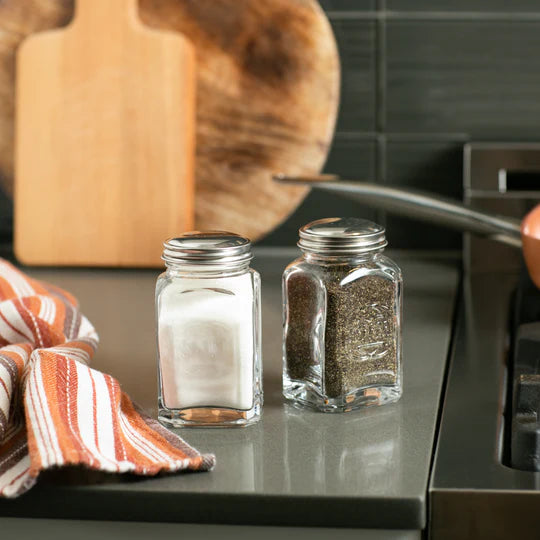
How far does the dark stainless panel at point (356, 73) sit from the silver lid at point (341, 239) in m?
0.62

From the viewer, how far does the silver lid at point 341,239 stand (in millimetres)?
776

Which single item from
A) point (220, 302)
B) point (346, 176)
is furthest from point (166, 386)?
point (346, 176)

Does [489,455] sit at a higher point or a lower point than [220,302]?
lower

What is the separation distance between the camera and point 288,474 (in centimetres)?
69

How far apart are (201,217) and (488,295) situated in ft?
1.39

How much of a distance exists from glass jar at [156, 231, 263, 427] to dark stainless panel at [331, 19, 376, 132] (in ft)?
2.19

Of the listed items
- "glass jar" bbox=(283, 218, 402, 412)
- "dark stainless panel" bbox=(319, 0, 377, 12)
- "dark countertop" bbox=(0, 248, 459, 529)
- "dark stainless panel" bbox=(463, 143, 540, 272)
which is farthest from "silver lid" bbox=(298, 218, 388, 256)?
"dark stainless panel" bbox=(319, 0, 377, 12)

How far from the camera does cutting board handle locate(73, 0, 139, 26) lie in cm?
133

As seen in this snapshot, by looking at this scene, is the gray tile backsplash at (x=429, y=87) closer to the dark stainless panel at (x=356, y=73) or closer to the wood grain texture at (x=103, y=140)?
the dark stainless panel at (x=356, y=73)

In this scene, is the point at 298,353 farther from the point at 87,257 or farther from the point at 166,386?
the point at 87,257

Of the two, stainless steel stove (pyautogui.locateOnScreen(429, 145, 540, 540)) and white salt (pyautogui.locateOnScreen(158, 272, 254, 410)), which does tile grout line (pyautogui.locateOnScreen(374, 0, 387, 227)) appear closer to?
stainless steel stove (pyautogui.locateOnScreen(429, 145, 540, 540))

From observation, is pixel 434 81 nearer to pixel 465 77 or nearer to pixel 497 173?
pixel 465 77

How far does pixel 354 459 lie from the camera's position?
28.3 inches

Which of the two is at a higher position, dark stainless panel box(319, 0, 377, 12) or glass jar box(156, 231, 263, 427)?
dark stainless panel box(319, 0, 377, 12)
